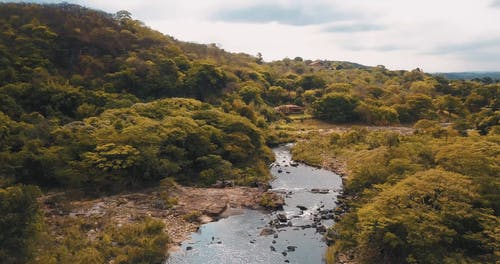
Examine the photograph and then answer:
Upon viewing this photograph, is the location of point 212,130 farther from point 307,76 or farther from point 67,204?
point 307,76

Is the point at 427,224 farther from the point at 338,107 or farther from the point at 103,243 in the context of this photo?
the point at 338,107

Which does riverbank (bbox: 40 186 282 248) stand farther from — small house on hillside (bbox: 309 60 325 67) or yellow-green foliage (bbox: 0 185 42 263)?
small house on hillside (bbox: 309 60 325 67)

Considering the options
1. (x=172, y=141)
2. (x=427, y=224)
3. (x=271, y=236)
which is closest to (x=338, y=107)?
(x=172, y=141)

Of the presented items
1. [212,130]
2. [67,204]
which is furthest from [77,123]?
[212,130]

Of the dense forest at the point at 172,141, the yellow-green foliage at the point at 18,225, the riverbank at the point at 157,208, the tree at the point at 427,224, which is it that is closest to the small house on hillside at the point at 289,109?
the dense forest at the point at 172,141

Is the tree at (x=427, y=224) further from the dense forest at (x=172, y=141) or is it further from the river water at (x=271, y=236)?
the river water at (x=271, y=236)

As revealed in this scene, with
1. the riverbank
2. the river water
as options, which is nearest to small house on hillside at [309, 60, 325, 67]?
the river water
